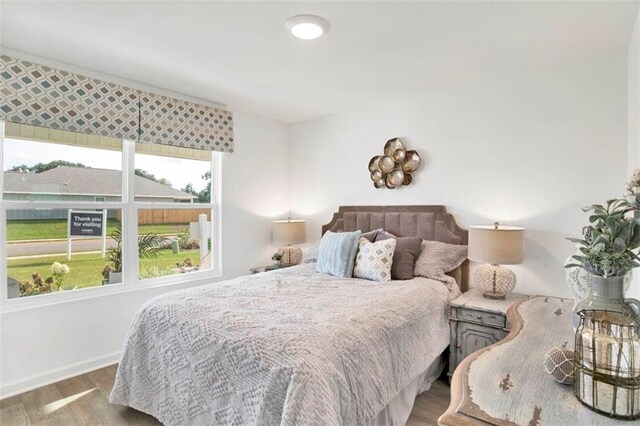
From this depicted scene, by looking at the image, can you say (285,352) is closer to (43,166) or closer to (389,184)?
(389,184)

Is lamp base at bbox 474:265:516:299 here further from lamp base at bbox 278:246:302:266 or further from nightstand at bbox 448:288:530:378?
lamp base at bbox 278:246:302:266

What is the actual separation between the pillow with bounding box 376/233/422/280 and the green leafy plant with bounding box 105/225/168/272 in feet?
7.31

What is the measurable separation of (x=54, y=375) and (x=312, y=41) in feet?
10.2

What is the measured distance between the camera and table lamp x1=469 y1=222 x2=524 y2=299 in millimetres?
2461

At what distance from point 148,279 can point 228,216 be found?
3.36 feet

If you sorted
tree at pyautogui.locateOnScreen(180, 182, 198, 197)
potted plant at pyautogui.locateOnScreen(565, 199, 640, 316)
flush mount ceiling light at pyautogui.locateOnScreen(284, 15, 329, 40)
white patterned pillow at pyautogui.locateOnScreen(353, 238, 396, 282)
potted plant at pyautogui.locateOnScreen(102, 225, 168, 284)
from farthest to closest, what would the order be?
tree at pyautogui.locateOnScreen(180, 182, 198, 197), potted plant at pyautogui.locateOnScreen(102, 225, 168, 284), white patterned pillow at pyautogui.locateOnScreen(353, 238, 396, 282), flush mount ceiling light at pyautogui.locateOnScreen(284, 15, 329, 40), potted plant at pyautogui.locateOnScreen(565, 199, 640, 316)

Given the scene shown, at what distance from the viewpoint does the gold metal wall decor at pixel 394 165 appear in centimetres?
336

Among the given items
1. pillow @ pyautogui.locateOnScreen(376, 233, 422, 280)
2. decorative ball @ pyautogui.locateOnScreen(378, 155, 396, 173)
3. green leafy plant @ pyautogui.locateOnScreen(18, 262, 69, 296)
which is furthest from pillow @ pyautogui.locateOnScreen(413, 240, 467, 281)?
green leafy plant @ pyautogui.locateOnScreen(18, 262, 69, 296)

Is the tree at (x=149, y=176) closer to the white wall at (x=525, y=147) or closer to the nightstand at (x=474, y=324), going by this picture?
the white wall at (x=525, y=147)

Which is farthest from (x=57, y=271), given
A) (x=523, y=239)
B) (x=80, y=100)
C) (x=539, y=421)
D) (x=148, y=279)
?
(x=523, y=239)

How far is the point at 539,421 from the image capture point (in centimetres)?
86

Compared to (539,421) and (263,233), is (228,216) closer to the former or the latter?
(263,233)

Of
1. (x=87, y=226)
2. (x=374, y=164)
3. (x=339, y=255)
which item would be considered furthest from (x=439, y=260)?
(x=87, y=226)

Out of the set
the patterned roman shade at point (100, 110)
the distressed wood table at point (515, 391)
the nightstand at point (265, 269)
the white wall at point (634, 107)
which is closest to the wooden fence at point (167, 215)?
the patterned roman shade at point (100, 110)
